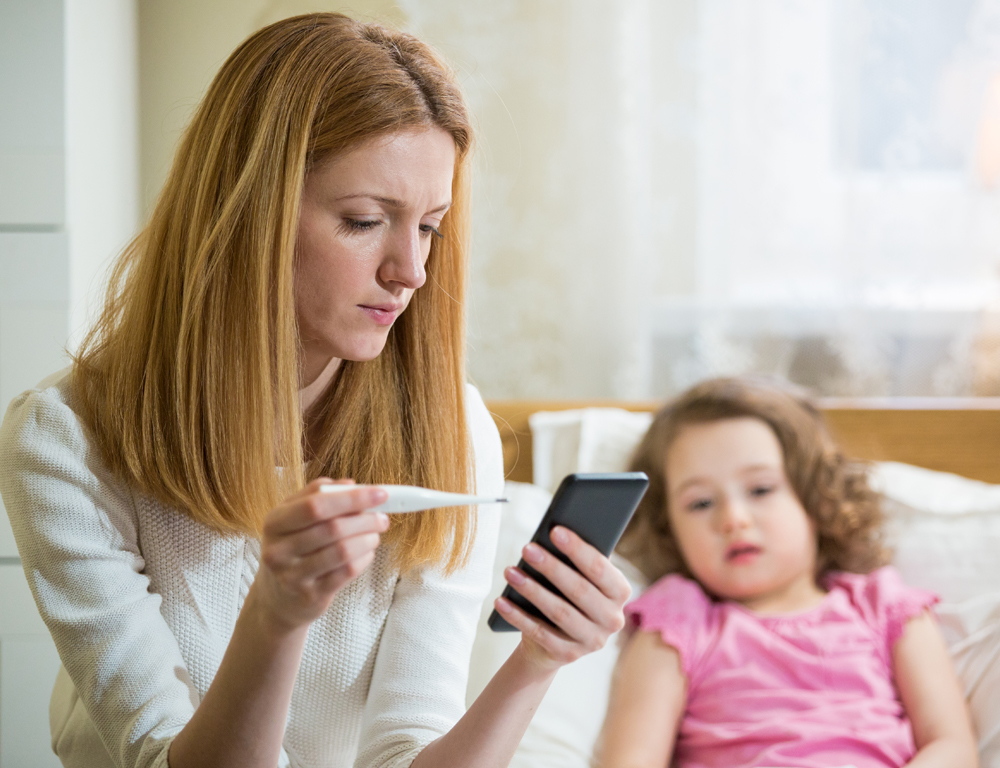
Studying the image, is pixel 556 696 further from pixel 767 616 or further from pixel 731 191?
pixel 731 191

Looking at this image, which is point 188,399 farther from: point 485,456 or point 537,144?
point 537,144

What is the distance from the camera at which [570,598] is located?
67 cm

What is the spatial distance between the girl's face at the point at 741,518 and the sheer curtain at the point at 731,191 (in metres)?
0.42

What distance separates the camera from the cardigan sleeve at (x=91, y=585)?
28.1 inches

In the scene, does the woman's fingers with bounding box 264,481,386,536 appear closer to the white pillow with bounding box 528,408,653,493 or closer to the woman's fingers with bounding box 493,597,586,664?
the woman's fingers with bounding box 493,597,586,664

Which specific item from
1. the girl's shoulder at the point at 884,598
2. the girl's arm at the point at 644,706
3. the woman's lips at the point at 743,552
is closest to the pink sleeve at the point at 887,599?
the girl's shoulder at the point at 884,598

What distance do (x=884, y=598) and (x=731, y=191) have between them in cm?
80

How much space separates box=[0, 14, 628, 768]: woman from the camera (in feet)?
2.37

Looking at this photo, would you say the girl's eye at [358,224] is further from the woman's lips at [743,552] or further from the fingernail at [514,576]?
the woman's lips at [743,552]

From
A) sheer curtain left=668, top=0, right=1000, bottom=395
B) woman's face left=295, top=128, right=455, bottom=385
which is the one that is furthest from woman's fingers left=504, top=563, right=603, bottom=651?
sheer curtain left=668, top=0, right=1000, bottom=395

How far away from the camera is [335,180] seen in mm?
762

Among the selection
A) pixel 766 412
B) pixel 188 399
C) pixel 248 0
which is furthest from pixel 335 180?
pixel 766 412

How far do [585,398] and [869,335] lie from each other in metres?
0.53

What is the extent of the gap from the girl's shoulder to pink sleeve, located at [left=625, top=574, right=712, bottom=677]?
0.19 meters
